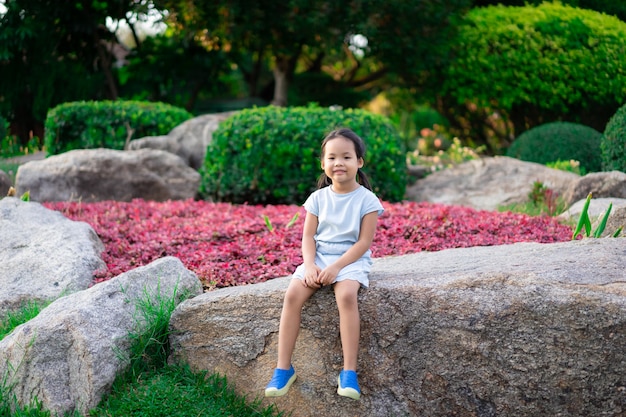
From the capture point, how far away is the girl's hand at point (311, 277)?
322 cm

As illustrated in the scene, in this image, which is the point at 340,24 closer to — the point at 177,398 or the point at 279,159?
the point at 279,159

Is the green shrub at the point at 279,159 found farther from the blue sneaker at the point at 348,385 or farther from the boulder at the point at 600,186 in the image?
the blue sneaker at the point at 348,385

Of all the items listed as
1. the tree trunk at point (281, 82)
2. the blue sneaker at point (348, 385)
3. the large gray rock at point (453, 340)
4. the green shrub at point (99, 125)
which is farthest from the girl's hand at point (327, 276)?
the tree trunk at point (281, 82)

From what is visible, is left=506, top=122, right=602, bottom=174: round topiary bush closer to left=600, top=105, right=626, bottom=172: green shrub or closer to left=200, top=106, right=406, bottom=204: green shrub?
left=600, top=105, right=626, bottom=172: green shrub

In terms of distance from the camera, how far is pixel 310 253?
343 centimetres

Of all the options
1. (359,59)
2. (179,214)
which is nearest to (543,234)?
(179,214)

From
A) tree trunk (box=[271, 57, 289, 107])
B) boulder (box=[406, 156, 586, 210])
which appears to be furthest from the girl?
tree trunk (box=[271, 57, 289, 107])

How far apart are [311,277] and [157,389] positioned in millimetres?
936

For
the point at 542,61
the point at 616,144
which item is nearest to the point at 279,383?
the point at 616,144

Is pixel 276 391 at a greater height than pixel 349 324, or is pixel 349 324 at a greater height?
pixel 349 324

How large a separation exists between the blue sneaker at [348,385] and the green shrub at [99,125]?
26.2ft

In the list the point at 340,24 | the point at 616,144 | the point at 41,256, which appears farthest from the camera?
the point at 340,24

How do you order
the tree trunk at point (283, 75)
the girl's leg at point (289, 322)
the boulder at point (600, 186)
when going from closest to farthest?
1. the girl's leg at point (289, 322)
2. the boulder at point (600, 186)
3. the tree trunk at point (283, 75)

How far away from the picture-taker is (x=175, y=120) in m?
10.9
